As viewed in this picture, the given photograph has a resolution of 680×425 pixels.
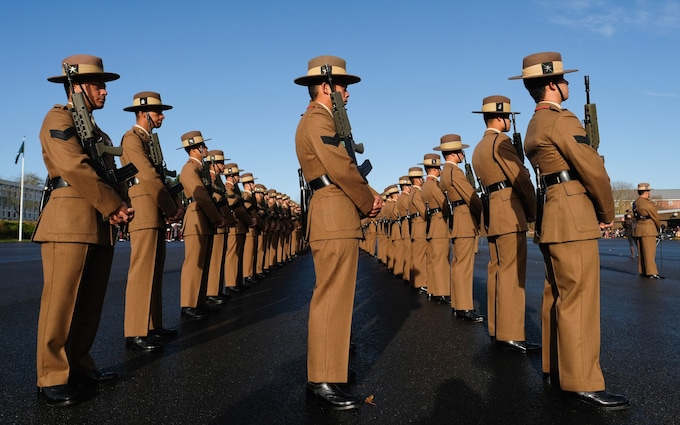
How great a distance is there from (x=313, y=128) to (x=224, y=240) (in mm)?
5805

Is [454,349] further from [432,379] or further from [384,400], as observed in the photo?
[384,400]

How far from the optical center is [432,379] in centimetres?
430

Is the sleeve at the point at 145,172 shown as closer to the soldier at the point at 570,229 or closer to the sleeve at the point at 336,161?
the sleeve at the point at 336,161

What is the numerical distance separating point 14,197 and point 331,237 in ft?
378

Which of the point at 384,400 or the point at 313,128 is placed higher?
the point at 313,128

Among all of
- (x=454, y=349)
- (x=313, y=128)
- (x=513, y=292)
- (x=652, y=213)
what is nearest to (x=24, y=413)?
(x=313, y=128)

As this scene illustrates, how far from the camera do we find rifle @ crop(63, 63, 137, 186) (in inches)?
162

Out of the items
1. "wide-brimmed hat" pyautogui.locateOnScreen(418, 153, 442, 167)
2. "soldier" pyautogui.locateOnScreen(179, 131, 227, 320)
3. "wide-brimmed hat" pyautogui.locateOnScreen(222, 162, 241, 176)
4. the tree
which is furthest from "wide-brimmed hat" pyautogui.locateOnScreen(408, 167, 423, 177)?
the tree

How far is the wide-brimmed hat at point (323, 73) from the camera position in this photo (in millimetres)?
4340

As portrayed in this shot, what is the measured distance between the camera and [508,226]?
18.1 feet

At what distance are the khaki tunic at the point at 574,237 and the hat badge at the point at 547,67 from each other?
0.28m

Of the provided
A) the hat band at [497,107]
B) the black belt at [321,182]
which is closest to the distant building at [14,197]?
the hat band at [497,107]

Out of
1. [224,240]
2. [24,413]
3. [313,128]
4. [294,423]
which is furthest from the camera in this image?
[224,240]

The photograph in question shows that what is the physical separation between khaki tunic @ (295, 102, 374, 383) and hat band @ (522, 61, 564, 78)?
152 centimetres
